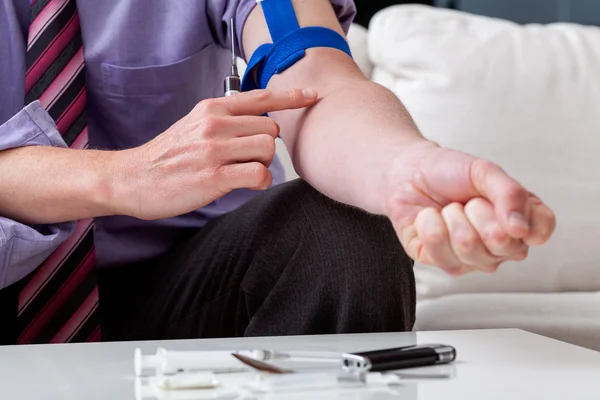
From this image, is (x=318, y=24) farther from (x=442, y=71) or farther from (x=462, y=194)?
(x=442, y=71)

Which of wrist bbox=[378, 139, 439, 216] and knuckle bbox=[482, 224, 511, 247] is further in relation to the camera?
wrist bbox=[378, 139, 439, 216]

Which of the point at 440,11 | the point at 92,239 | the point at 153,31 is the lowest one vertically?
the point at 92,239

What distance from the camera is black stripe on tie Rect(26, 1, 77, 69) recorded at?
1003 millimetres

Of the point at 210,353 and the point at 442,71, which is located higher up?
the point at 442,71

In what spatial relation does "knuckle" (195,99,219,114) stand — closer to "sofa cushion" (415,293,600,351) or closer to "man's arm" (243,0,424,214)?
"man's arm" (243,0,424,214)

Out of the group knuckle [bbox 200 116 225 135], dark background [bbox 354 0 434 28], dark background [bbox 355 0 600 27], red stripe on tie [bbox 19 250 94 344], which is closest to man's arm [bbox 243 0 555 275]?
knuckle [bbox 200 116 225 135]

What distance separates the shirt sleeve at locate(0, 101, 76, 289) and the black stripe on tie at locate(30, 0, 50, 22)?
0.63ft

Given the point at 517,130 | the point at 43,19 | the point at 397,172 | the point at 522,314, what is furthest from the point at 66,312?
the point at 517,130

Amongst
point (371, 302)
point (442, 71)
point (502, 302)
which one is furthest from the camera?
point (442, 71)

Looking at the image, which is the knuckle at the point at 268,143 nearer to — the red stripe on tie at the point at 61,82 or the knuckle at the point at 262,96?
the knuckle at the point at 262,96

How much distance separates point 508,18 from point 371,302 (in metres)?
1.34

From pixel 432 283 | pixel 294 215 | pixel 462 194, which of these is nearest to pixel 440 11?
pixel 432 283

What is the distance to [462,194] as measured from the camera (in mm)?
514

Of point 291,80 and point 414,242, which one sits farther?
point 291,80
